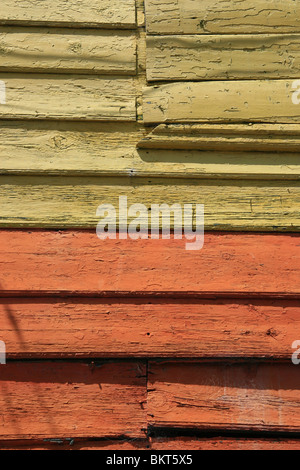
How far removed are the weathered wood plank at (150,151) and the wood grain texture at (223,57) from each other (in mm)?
240

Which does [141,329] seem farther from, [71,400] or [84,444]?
[84,444]

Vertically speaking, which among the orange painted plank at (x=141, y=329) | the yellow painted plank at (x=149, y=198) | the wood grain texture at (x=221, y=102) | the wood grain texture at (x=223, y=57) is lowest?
the orange painted plank at (x=141, y=329)

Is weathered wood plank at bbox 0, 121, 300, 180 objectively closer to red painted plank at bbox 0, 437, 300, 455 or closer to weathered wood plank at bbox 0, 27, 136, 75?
weathered wood plank at bbox 0, 27, 136, 75

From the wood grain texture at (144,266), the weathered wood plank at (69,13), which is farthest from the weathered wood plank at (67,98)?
the wood grain texture at (144,266)

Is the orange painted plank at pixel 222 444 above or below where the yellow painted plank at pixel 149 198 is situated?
below

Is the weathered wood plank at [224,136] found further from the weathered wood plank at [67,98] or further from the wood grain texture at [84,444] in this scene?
the wood grain texture at [84,444]

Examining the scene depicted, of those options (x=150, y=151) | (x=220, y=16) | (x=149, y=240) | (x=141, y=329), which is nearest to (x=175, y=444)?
(x=141, y=329)

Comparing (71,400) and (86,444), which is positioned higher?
(71,400)

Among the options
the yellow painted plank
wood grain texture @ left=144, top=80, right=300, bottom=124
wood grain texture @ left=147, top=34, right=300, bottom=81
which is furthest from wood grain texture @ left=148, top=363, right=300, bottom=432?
wood grain texture @ left=147, top=34, right=300, bottom=81

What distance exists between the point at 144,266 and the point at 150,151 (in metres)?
0.50

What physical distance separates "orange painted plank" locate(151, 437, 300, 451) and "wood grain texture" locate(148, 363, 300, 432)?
60mm

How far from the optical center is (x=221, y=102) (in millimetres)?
1733

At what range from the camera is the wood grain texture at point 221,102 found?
5.68ft
